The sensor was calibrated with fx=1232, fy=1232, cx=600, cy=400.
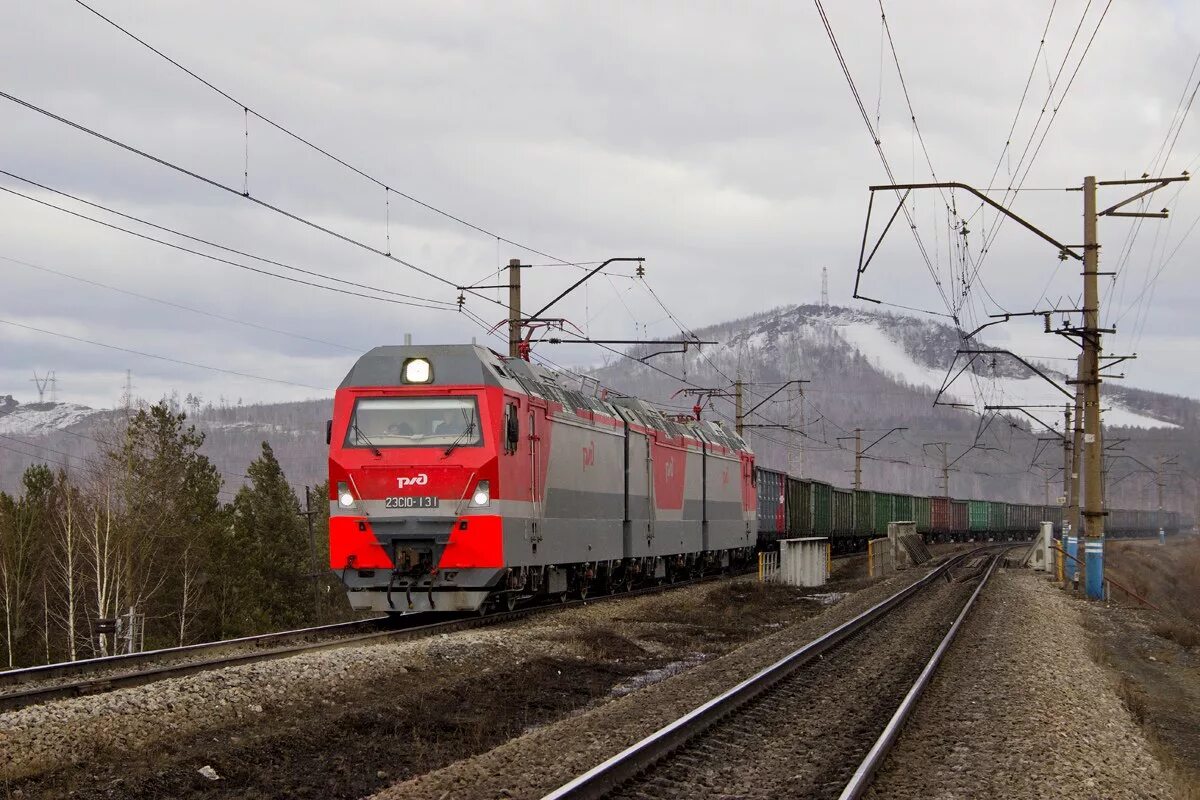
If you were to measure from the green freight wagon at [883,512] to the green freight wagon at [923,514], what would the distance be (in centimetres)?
378

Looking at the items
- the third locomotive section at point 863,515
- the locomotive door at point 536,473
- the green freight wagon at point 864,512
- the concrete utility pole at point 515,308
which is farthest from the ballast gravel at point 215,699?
the green freight wagon at point 864,512

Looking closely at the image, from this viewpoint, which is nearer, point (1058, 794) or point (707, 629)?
point (1058, 794)

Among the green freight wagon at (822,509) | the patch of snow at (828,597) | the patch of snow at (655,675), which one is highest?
the green freight wagon at (822,509)

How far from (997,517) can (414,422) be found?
82.0 metres

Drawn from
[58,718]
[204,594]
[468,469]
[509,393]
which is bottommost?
[204,594]

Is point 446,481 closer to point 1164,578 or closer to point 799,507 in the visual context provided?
point 799,507

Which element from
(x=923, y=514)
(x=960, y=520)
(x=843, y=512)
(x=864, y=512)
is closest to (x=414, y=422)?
(x=843, y=512)

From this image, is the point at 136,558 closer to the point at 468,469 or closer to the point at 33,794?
the point at 468,469

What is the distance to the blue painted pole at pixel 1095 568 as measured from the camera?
28.1m

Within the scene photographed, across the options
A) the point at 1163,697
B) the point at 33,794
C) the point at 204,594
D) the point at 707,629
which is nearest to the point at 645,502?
the point at 707,629

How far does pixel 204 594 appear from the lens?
57031 millimetres

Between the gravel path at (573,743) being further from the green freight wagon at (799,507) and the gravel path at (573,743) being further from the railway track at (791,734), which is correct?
the green freight wagon at (799,507)

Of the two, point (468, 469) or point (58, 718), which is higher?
point (468, 469)

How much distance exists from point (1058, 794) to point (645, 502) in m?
17.5
